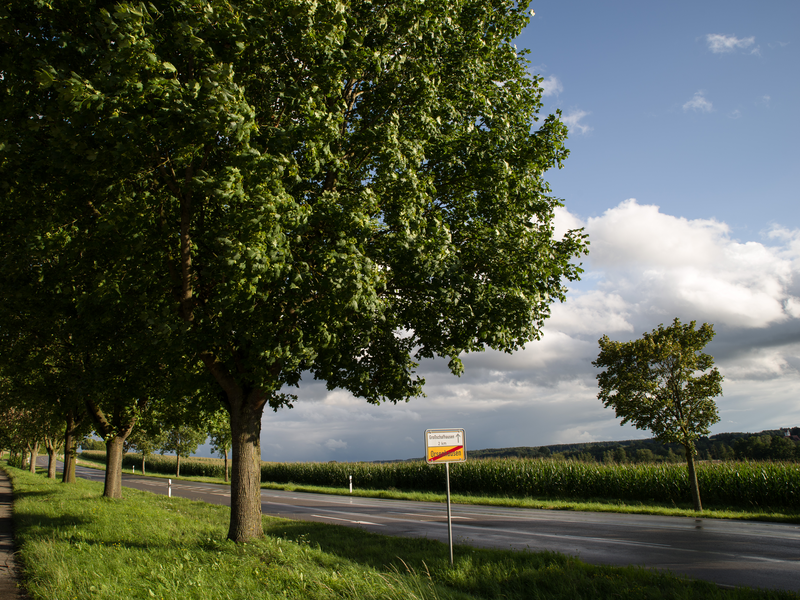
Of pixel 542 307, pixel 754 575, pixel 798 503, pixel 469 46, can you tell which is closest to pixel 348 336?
pixel 542 307

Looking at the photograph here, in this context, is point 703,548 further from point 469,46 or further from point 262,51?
point 262,51

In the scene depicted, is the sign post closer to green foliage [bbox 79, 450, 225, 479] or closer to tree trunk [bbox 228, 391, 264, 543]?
tree trunk [bbox 228, 391, 264, 543]

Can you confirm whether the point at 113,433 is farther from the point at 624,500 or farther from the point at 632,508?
the point at 624,500

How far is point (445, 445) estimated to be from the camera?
9.59 meters

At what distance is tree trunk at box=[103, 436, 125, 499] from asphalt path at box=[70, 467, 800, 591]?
6975 mm

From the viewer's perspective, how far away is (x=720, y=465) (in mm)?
25188

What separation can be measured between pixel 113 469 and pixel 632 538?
800 inches

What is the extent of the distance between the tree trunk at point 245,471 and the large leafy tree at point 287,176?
0.13 feet

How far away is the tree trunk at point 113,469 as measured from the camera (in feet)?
71.8

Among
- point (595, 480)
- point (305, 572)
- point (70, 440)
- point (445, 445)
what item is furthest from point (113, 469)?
point (595, 480)

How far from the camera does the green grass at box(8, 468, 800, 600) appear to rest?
678cm

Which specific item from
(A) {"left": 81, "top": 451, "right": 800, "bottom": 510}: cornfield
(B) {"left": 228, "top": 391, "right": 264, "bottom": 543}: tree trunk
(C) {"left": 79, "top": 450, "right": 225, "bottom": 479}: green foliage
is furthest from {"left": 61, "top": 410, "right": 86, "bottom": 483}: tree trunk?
(C) {"left": 79, "top": 450, "right": 225, "bottom": 479}: green foliage

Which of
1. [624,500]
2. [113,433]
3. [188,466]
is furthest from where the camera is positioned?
[188,466]

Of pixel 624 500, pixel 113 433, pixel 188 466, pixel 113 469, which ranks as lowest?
pixel 624 500
